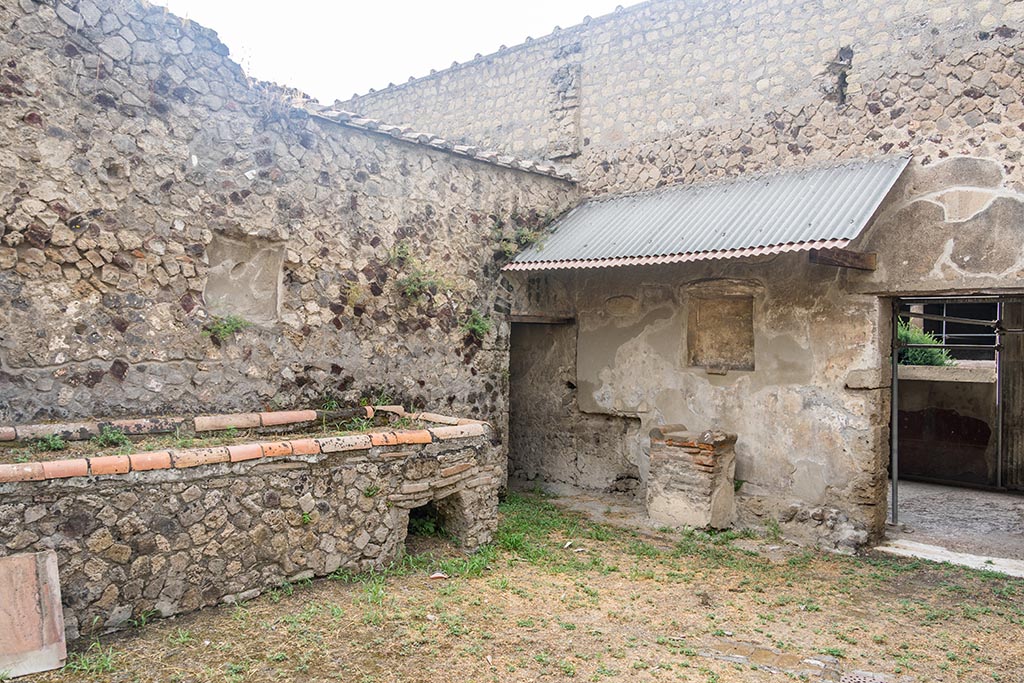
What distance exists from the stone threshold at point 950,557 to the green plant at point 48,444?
23.9 ft

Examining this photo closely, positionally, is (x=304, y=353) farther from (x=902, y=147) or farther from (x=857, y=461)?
(x=902, y=147)

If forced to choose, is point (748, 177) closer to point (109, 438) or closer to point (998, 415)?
point (998, 415)

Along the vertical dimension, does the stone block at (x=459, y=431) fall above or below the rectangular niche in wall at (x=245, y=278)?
below

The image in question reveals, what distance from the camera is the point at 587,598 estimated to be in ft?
19.2

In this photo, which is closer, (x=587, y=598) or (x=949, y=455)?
(x=587, y=598)

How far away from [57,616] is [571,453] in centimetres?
654

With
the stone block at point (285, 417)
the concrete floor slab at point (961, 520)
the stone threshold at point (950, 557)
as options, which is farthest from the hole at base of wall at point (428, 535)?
the concrete floor slab at point (961, 520)

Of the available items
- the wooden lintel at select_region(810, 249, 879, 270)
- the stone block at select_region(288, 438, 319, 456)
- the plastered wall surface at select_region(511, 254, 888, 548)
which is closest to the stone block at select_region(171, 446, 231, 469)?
the stone block at select_region(288, 438, 319, 456)

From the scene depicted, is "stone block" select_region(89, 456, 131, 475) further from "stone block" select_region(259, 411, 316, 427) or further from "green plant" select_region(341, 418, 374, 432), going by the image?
"green plant" select_region(341, 418, 374, 432)

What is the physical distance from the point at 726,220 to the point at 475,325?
3.01 metres

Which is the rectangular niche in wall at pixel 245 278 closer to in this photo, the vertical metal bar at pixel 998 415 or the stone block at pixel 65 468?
the stone block at pixel 65 468

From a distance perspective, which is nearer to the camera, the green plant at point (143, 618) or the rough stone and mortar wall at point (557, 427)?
the green plant at point (143, 618)

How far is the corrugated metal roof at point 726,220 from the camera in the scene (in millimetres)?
6887

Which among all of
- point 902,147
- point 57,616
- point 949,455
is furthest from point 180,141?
point 949,455
